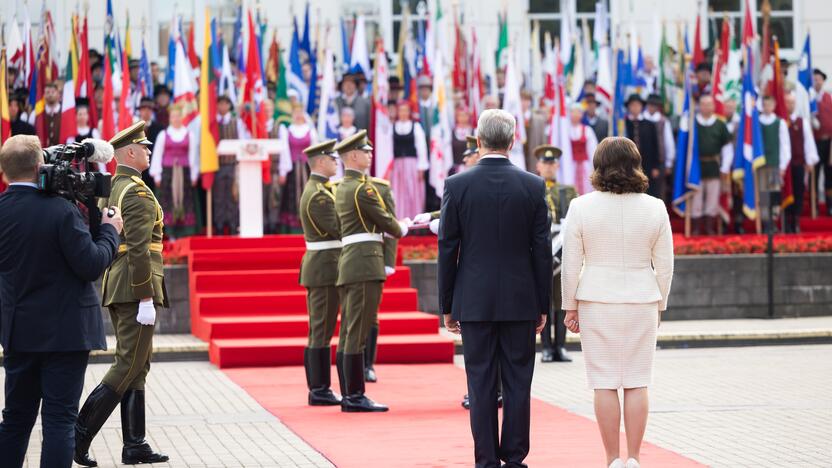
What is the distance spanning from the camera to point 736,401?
36.9 ft

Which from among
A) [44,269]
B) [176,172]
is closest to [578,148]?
[176,172]

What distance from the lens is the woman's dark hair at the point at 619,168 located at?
746cm

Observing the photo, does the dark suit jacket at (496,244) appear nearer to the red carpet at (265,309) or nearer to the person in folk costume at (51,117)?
the red carpet at (265,309)

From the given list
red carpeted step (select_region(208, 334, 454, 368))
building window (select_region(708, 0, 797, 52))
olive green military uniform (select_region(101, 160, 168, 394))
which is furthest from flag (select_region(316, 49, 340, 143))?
olive green military uniform (select_region(101, 160, 168, 394))

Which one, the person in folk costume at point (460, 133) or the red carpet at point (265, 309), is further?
the person in folk costume at point (460, 133)

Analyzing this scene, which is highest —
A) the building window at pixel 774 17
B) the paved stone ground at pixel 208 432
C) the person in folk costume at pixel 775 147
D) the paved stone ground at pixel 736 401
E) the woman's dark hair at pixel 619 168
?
the building window at pixel 774 17

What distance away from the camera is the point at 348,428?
32.7 ft

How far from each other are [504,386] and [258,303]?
854cm

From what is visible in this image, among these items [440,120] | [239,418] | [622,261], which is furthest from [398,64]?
[622,261]

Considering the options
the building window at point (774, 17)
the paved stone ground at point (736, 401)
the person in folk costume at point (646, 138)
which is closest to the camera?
the paved stone ground at point (736, 401)

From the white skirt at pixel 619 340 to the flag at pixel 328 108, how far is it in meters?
13.8

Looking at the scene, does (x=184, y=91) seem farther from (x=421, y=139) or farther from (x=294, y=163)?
(x=421, y=139)

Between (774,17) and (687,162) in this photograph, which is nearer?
(687,162)

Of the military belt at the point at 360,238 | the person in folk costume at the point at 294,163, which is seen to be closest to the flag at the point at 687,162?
the person in folk costume at the point at 294,163
